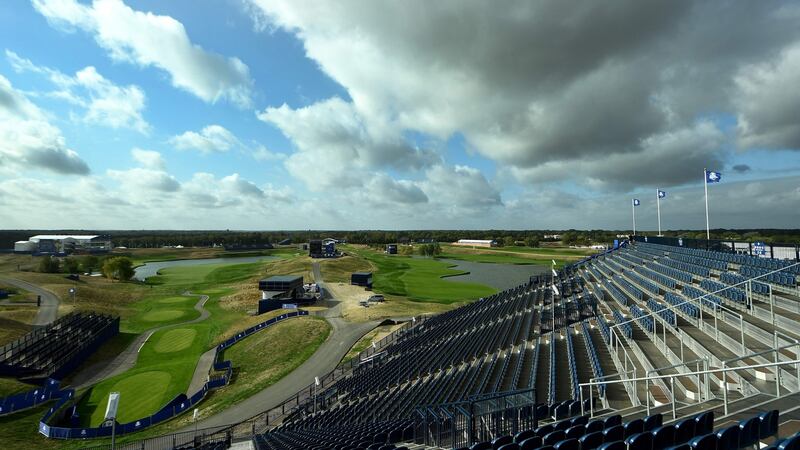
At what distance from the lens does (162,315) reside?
55.8 m

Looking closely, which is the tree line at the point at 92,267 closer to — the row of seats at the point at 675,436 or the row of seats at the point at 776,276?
the row of seats at the point at 675,436

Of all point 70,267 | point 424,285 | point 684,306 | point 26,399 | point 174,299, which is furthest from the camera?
point 70,267

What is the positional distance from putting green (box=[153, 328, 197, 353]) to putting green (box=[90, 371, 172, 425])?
281 inches

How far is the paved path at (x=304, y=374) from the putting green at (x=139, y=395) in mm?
6582

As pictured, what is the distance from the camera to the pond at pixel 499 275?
89.0 meters

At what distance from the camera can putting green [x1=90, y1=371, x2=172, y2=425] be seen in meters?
26.4

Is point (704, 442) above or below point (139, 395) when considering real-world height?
above

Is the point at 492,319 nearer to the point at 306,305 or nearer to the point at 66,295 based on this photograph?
the point at 306,305

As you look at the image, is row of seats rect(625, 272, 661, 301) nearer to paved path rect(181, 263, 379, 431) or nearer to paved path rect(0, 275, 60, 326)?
paved path rect(181, 263, 379, 431)

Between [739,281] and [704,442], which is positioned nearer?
[704,442]

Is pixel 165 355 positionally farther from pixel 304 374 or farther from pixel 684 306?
pixel 684 306

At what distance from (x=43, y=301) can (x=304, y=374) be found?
182 feet

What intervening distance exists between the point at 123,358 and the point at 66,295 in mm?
35929

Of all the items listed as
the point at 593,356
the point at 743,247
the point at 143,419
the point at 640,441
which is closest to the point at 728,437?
the point at 640,441
